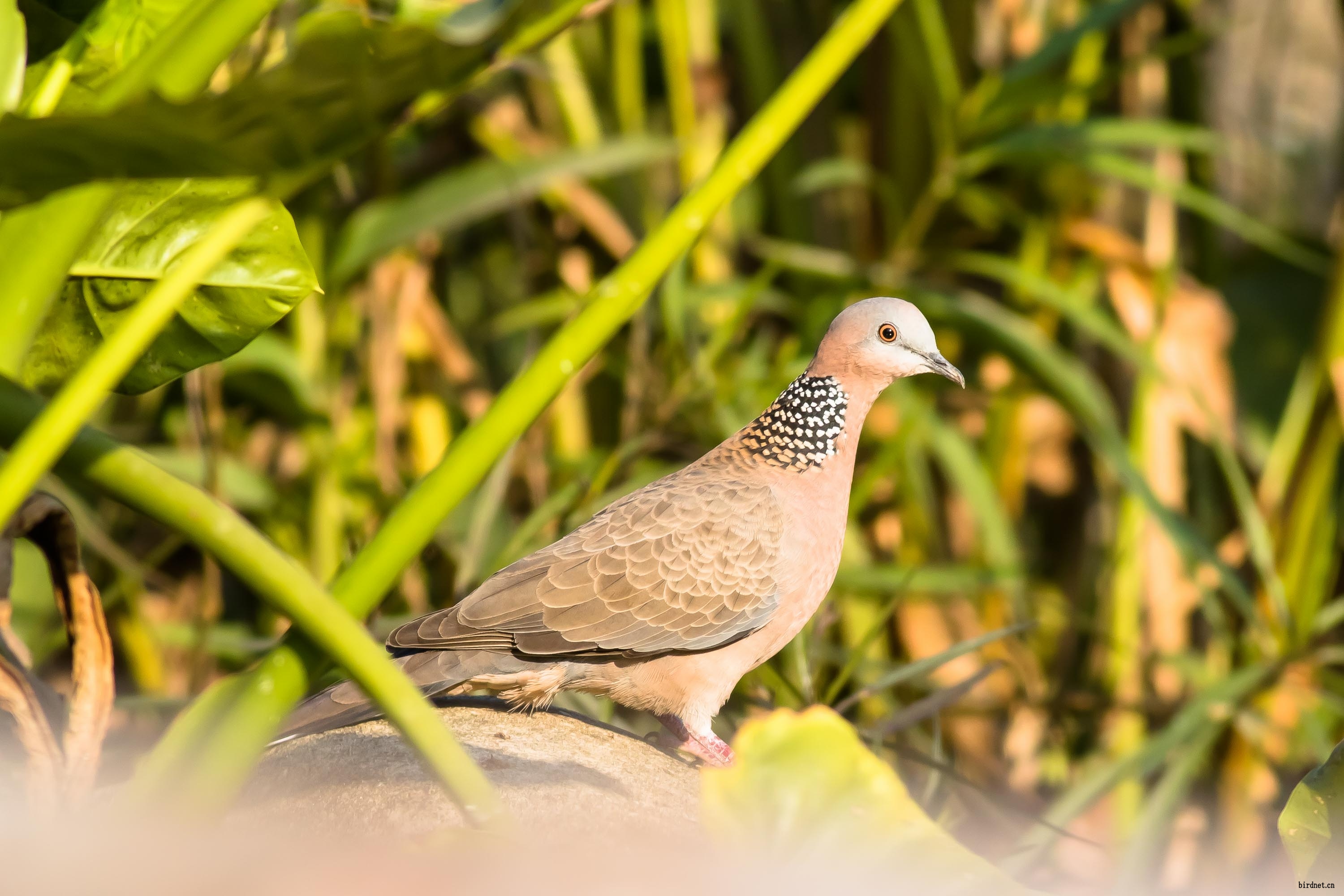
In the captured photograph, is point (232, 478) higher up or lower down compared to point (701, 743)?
→ higher up

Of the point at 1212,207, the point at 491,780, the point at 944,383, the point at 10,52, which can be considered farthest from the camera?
the point at 944,383

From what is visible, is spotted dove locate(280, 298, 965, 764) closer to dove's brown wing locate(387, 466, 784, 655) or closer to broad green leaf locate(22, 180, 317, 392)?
dove's brown wing locate(387, 466, 784, 655)

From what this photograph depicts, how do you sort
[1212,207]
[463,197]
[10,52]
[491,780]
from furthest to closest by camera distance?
[1212,207], [463,197], [491,780], [10,52]

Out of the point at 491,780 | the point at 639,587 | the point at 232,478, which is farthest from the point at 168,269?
the point at 232,478

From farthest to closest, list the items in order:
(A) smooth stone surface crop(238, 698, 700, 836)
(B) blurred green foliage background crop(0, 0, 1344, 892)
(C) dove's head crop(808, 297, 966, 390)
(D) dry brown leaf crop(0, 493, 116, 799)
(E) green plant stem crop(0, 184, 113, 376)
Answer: (B) blurred green foliage background crop(0, 0, 1344, 892)
(C) dove's head crop(808, 297, 966, 390)
(A) smooth stone surface crop(238, 698, 700, 836)
(D) dry brown leaf crop(0, 493, 116, 799)
(E) green plant stem crop(0, 184, 113, 376)

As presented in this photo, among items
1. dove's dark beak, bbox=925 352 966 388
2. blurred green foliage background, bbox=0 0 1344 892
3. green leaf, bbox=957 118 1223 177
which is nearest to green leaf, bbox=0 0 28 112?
blurred green foliage background, bbox=0 0 1344 892

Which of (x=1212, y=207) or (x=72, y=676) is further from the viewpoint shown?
(x=1212, y=207)

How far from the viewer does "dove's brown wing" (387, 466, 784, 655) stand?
126cm

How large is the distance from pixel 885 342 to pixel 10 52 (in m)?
0.82

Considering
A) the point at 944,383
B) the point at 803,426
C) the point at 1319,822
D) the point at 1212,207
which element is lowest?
the point at 944,383

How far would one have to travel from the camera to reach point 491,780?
104 cm

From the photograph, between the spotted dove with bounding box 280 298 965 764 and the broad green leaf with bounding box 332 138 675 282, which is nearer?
the spotted dove with bounding box 280 298 965 764

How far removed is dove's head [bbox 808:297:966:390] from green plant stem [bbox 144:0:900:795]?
34 centimetres

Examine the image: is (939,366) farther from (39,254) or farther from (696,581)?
(39,254)
